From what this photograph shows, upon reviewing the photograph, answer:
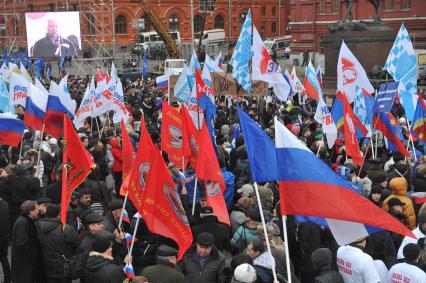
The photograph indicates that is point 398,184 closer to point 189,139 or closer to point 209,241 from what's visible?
point 209,241

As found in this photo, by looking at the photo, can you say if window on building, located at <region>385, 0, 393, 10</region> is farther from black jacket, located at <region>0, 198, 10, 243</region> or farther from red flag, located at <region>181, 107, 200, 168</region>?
black jacket, located at <region>0, 198, 10, 243</region>

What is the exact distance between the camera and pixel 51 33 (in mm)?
44281

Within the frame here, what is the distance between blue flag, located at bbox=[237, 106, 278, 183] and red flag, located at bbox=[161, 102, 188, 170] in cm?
367

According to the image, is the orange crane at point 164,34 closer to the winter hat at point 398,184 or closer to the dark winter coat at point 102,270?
the winter hat at point 398,184

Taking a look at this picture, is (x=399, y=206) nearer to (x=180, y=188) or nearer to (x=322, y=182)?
(x=322, y=182)

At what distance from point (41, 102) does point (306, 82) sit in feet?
22.0

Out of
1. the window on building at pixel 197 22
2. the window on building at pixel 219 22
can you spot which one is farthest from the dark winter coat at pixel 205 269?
the window on building at pixel 219 22

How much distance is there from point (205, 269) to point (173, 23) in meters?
62.3

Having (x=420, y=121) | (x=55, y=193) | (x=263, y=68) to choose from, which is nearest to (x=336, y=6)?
(x=263, y=68)

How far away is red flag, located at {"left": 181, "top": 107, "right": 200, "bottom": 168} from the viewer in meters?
9.62

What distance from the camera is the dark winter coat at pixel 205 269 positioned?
20.7 feet

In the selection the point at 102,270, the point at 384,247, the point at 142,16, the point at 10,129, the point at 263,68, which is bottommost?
the point at 384,247

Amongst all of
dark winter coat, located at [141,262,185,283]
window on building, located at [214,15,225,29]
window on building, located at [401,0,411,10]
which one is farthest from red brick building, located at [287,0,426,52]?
dark winter coat, located at [141,262,185,283]

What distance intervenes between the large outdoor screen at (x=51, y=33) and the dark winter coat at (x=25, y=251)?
3784 cm
